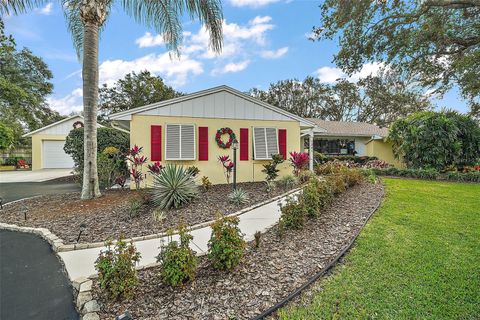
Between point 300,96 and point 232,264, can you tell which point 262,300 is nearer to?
point 232,264

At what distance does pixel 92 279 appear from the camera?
9.46 feet

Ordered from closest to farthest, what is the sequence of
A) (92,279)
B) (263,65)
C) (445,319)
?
(445,319) < (92,279) < (263,65)

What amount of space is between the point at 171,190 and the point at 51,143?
17846 mm

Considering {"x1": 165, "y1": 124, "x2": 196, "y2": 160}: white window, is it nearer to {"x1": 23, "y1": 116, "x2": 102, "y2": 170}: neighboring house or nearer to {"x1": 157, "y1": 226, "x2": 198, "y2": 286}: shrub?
{"x1": 157, "y1": 226, "x2": 198, "y2": 286}: shrub

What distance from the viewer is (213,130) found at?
893 centimetres

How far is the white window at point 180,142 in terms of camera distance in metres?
8.35

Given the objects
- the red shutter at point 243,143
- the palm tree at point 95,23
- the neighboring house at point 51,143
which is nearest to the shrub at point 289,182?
the red shutter at point 243,143

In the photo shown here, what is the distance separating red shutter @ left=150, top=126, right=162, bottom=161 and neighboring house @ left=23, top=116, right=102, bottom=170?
1288 cm

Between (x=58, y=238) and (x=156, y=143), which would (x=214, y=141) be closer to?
(x=156, y=143)

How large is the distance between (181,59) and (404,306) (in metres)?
8.14

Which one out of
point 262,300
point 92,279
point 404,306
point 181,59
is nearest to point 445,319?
point 404,306

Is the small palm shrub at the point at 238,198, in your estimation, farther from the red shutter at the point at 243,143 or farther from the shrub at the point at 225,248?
the shrub at the point at 225,248

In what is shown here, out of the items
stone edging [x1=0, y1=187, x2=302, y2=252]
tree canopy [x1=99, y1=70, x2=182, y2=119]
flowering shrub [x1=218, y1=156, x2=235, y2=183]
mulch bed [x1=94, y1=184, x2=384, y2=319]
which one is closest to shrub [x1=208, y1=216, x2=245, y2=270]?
mulch bed [x1=94, y1=184, x2=384, y2=319]

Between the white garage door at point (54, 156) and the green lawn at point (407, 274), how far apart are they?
2144cm
